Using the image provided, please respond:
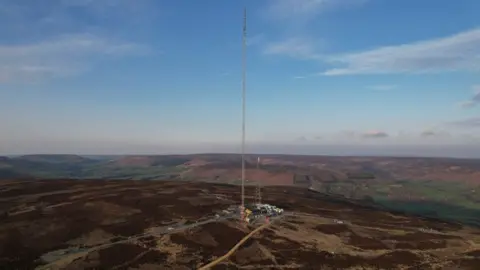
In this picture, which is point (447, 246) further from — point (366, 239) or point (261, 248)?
point (261, 248)

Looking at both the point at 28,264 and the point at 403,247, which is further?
the point at 403,247

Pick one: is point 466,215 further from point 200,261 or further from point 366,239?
point 200,261

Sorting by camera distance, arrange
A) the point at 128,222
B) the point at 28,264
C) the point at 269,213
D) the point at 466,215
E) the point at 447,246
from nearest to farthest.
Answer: the point at 28,264 < the point at 447,246 < the point at 128,222 < the point at 269,213 < the point at 466,215

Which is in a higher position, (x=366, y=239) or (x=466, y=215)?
(x=366, y=239)

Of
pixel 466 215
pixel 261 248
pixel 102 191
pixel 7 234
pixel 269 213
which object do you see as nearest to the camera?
pixel 261 248

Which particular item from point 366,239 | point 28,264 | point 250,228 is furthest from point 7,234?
point 366,239

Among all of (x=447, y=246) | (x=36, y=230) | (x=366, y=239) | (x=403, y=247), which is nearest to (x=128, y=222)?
(x=36, y=230)
